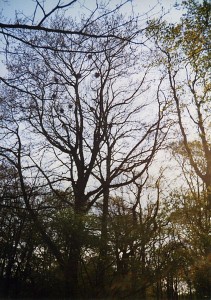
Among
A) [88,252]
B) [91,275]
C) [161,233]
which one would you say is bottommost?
[91,275]

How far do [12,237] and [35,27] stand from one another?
8.35m

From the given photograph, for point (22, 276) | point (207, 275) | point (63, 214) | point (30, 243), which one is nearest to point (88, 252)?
point (63, 214)

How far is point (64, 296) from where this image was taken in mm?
8461

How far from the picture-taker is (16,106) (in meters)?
11.5

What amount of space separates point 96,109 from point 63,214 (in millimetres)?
5876

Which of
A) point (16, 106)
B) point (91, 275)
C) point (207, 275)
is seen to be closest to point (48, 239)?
point (91, 275)

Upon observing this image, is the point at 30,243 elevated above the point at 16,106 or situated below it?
below

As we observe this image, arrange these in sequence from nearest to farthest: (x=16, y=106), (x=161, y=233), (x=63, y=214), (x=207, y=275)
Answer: (x=63, y=214)
(x=161, y=233)
(x=16, y=106)
(x=207, y=275)

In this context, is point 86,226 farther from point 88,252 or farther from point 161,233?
point 161,233

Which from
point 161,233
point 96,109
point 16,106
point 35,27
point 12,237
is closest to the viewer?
point 35,27

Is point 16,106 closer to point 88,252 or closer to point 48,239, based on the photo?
point 48,239

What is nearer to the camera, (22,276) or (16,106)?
(22,276)

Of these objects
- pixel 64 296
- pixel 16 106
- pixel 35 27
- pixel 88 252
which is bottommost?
pixel 64 296

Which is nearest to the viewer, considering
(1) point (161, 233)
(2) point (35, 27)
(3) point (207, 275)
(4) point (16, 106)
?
(2) point (35, 27)
